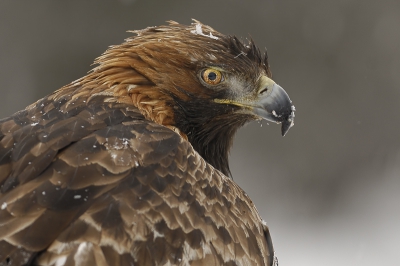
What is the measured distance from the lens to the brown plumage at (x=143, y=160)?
2377 millimetres

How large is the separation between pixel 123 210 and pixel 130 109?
930 mm

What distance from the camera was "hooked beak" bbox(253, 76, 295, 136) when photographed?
3.57 metres

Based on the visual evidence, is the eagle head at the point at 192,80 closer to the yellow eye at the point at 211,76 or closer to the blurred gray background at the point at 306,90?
the yellow eye at the point at 211,76

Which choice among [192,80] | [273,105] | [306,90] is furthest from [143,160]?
[306,90]

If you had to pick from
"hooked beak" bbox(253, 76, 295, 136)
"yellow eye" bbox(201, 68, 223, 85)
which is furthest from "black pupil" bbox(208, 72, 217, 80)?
"hooked beak" bbox(253, 76, 295, 136)

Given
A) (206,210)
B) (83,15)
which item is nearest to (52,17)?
(83,15)

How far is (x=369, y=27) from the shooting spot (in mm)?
8453

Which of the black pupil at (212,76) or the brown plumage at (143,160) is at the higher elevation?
the black pupil at (212,76)

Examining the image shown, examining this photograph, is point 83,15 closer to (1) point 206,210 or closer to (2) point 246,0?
(2) point 246,0

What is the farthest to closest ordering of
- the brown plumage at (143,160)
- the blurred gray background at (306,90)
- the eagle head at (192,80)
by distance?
the blurred gray background at (306,90) < the eagle head at (192,80) < the brown plumage at (143,160)

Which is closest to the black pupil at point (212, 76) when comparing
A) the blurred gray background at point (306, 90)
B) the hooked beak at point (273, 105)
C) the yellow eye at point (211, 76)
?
the yellow eye at point (211, 76)

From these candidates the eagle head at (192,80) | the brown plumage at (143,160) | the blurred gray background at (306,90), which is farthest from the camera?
the blurred gray background at (306,90)

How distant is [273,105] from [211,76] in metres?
0.41

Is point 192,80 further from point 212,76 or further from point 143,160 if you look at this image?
point 143,160
